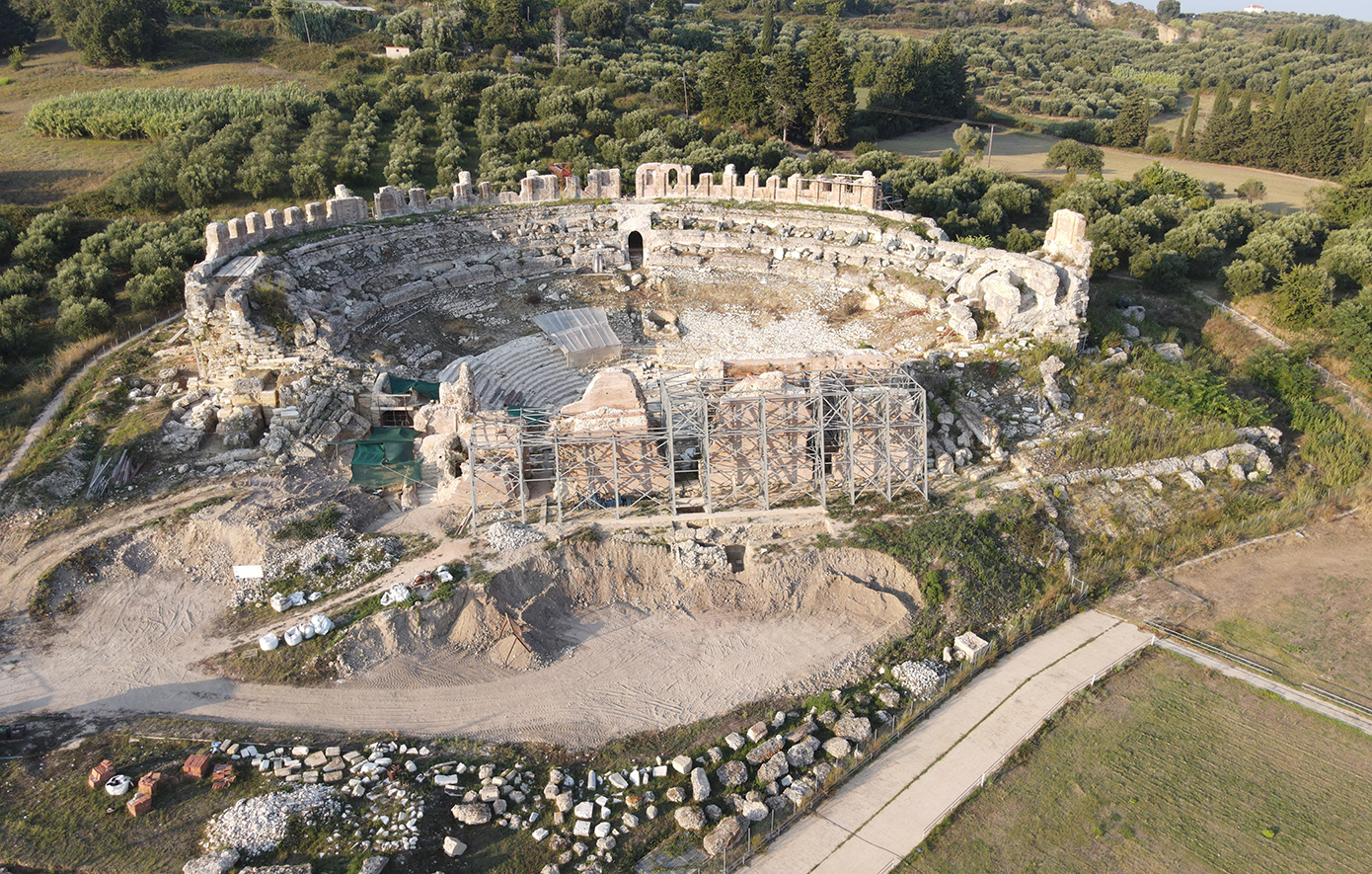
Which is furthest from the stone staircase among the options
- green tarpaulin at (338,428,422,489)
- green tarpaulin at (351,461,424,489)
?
green tarpaulin at (351,461,424,489)

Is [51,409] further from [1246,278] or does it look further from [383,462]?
[1246,278]

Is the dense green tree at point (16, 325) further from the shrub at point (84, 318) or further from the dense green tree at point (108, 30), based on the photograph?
the dense green tree at point (108, 30)

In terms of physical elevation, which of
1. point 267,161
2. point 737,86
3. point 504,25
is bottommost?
point 267,161

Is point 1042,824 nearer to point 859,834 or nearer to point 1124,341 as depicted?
point 859,834

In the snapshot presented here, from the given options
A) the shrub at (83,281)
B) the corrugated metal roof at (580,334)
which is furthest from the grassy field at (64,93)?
the corrugated metal roof at (580,334)

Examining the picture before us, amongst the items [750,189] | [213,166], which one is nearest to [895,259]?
[750,189]
